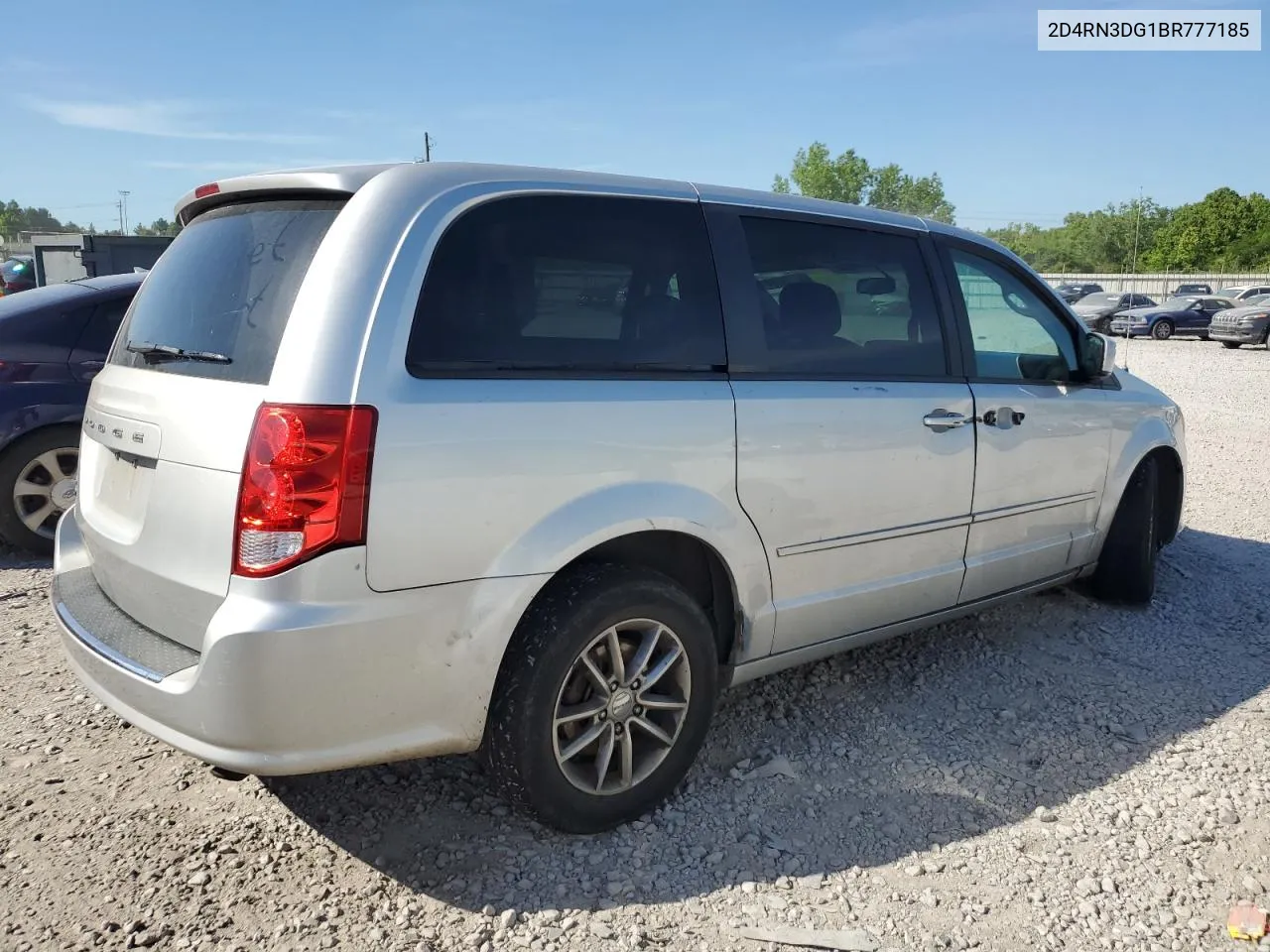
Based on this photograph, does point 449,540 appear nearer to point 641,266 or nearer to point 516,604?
point 516,604

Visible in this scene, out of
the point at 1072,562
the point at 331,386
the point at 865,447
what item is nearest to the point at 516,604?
the point at 331,386

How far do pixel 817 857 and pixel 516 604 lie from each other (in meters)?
1.18

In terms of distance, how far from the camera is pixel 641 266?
3.02m

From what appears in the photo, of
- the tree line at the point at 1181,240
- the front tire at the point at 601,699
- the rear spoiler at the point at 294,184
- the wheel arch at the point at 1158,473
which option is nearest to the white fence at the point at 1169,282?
the tree line at the point at 1181,240

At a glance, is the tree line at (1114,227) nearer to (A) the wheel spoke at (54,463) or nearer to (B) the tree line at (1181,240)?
(B) the tree line at (1181,240)

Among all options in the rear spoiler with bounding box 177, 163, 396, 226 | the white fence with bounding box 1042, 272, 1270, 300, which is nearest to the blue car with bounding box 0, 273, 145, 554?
the rear spoiler with bounding box 177, 163, 396, 226

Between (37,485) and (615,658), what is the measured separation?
14.5 feet

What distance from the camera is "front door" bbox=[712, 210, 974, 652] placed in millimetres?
3195

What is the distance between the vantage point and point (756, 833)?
300cm

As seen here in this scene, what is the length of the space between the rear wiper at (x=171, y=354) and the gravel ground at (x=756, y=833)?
137 centimetres

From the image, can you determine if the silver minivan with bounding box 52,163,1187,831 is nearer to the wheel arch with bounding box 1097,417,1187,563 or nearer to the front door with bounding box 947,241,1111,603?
the front door with bounding box 947,241,1111,603

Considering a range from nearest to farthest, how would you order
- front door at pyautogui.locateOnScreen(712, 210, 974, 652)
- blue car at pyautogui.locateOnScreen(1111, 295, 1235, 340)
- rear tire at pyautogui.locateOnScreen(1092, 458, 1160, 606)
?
front door at pyautogui.locateOnScreen(712, 210, 974, 652)
rear tire at pyautogui.locateOnScreen(1092, 458, 1160, 606)
blue car at pyautogui.locateOnScreen(1111, 295, 1235, 340)

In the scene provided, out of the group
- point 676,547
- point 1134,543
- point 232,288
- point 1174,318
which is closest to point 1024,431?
point 1134,543

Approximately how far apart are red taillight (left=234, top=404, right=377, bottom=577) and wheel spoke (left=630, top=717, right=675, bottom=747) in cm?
107
